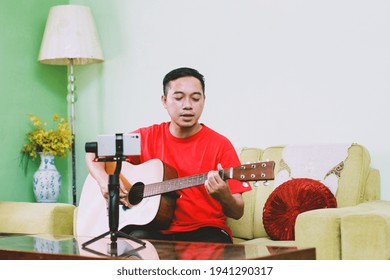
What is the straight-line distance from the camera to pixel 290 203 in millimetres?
2701

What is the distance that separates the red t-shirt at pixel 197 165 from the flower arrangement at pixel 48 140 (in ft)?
4.03

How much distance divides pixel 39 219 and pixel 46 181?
0.74 meters

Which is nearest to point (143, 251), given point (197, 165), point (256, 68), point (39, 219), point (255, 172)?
point (255, 172)

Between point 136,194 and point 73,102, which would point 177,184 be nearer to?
point 136,194

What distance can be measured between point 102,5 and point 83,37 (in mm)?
366

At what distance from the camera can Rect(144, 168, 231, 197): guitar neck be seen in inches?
90.7

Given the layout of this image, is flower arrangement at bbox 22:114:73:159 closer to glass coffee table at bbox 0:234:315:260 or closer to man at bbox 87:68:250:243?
man at bbox 87:68:250:243

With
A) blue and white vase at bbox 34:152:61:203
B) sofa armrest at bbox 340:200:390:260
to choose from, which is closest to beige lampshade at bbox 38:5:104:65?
blue and white vase at bbox 34:152:61:203

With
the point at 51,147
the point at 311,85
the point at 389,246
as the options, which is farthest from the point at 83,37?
the point at 389,246

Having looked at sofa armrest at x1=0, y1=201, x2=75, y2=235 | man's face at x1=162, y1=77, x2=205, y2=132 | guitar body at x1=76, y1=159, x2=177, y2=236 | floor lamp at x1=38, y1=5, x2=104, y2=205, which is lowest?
sofa armrest at x1=0, y1=201, x2=75, y2=235

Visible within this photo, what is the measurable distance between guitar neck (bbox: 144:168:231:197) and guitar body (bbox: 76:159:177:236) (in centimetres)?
2

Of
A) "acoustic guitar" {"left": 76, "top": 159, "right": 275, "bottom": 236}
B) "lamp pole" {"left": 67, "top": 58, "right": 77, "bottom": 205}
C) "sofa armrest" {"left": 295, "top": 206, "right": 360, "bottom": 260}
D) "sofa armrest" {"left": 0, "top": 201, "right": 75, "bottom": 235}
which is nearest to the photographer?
"sofa armrest" {"left": 295, "top": 206, "right": 360, "bottom": 260}

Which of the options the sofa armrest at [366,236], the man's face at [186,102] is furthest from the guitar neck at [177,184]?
the sofa armrest at [366,236]

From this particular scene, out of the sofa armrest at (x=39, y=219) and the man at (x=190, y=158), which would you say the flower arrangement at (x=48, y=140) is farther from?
the man at (x=190, y=158)
